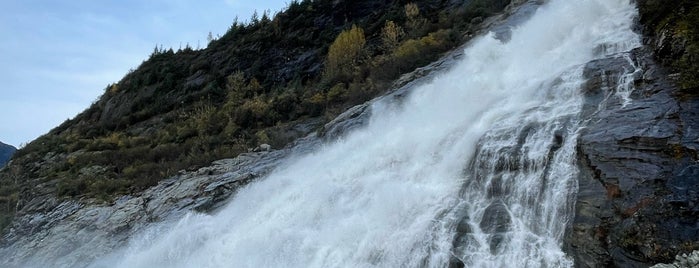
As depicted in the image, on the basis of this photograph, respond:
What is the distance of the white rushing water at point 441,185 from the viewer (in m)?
9.86

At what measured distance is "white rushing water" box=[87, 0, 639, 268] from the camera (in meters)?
9.86

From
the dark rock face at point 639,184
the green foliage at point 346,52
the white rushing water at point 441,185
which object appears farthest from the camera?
the green foliage at point 346,52

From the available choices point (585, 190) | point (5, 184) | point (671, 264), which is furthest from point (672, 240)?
point (5, 184)

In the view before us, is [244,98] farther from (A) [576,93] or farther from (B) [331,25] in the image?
(A) [576,93]

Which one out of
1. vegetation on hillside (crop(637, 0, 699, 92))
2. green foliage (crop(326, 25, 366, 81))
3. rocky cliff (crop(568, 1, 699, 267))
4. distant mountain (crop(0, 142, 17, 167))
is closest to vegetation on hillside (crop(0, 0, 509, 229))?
green foliage (crop(326, 25, 366, 81))

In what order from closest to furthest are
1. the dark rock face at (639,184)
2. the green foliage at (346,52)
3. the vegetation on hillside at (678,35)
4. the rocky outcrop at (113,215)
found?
the dark rock face at (639,184), the vegetation on hillside at (678,35), the rocky outcrop at (113,215), the green foliage at (346,52)

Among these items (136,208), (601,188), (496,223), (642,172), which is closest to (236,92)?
(136,208)

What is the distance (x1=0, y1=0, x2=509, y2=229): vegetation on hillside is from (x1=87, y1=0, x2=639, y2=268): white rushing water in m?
6.41

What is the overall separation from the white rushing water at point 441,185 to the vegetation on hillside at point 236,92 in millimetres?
6408

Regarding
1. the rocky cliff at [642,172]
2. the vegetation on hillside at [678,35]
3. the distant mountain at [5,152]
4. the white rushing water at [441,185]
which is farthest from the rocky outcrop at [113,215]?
the distant mountain at [5,152]

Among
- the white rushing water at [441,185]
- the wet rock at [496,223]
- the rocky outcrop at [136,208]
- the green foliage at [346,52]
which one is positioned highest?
the green foliage at [346,52]

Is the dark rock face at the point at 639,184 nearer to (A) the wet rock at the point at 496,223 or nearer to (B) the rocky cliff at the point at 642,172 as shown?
(B) the rocky cliff at the point at 642,172

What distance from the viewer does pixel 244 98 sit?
34.8 metres

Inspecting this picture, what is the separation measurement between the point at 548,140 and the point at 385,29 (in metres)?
22.7
